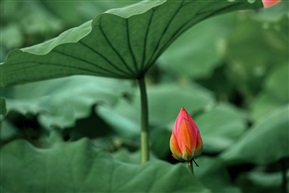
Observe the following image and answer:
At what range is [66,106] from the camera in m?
1.43

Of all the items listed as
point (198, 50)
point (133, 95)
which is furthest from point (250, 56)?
point (133, 95)

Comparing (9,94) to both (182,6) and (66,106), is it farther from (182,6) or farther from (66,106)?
(182,6)

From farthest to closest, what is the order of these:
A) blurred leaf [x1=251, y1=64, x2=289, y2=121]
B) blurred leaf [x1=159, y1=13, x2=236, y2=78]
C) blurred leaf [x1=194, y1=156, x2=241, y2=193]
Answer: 1. blurred leaf [x1=159, y1=13, x2=236, y2=78]
2. blurred leaf [x1=251, y1=64, x2=289, y2=121]
3. blurred leaf [x1=194, y1=156, x2=241, y2=193]

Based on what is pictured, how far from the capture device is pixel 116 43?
3.32 ft

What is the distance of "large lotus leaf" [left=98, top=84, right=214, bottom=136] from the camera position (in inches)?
69.2

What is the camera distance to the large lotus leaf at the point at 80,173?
97 cm

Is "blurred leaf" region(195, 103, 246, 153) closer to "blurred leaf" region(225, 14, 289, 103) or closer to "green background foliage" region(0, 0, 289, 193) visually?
"green background foliage" region(0, 0, 289, 193)

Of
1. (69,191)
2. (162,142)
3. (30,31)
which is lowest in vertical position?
(69,191)

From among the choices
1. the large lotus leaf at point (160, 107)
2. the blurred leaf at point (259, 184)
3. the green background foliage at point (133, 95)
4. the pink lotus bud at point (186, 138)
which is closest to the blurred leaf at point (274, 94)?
the green background foliage at point (133, 95)

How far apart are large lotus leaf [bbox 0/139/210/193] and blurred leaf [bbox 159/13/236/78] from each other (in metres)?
1.47

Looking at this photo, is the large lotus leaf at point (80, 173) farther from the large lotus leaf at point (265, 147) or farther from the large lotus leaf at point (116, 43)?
the large lotus leaf at point (265, 147)

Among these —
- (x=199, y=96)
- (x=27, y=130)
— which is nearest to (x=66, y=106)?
(x=27, y=130)

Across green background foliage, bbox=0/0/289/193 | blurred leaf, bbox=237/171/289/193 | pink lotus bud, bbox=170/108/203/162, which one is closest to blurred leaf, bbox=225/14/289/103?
green background foliage, bbox=0/0/289/193

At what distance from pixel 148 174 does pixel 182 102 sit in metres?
0.96
